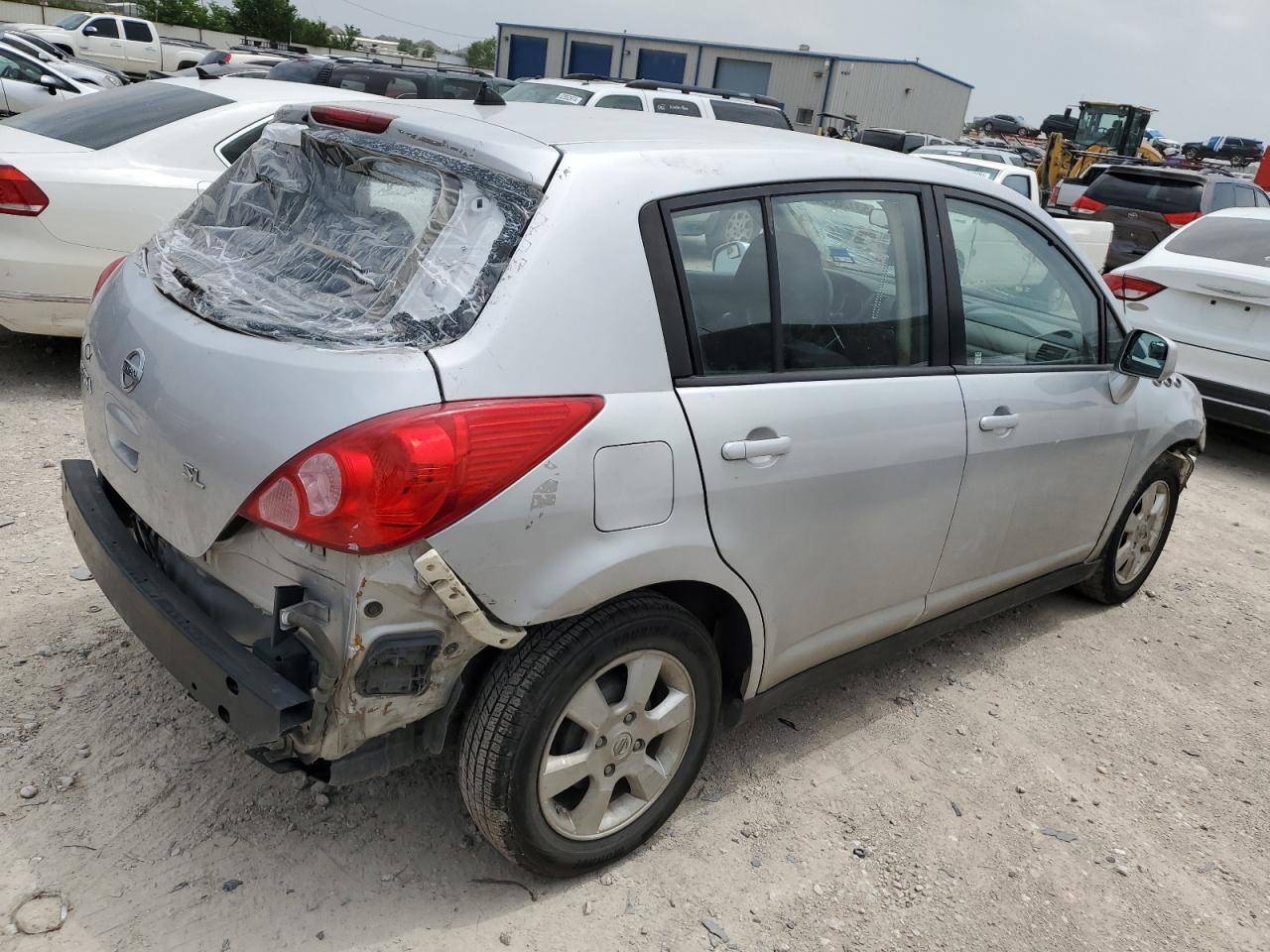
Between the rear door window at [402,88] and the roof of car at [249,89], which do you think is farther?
the rear door window at [402,88]

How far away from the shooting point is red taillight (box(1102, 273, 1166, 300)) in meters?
6.73

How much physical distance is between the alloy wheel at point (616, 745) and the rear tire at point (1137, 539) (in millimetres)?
2356

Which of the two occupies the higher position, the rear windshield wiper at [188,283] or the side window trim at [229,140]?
the rear windshield wiper at [188,283]

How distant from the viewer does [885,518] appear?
280 cm

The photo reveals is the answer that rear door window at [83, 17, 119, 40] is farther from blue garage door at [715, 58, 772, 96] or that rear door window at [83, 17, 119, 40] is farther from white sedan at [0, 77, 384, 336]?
white sedan at [0, 77, 384, 336]

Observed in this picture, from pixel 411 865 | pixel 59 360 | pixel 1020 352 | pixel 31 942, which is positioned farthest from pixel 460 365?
pixel 59 360

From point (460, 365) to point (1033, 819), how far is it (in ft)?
7.29

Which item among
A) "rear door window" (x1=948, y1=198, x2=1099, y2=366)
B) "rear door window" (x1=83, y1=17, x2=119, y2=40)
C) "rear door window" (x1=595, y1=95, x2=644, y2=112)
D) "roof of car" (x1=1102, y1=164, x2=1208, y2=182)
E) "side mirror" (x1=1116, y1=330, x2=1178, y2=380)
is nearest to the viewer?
"rear door window" (x1=948, y1=198, x2=1099, y2=366)

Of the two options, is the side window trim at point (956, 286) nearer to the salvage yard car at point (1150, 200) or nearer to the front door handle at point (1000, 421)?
the front door handle at point (1000, 421)

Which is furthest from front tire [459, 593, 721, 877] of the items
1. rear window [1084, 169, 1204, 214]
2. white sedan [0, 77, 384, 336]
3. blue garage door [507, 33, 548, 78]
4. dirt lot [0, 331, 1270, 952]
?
blue garage door [507, 33, 548, 78]

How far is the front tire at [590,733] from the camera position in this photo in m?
2.18

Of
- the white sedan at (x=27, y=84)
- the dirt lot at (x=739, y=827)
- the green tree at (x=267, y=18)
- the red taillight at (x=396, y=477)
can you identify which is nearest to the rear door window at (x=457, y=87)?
the white sedan at (x=27, y=84)

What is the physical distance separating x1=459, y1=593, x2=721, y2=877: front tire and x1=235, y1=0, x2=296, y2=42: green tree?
61099mm

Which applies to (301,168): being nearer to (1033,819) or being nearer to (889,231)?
A: (889,231)
